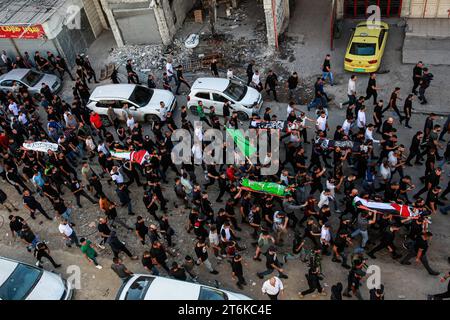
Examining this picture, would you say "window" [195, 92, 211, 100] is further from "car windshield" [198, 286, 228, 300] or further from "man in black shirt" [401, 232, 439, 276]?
"man in black shirt" [401, 232, 439, 276]

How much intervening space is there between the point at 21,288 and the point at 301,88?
12.1 metres

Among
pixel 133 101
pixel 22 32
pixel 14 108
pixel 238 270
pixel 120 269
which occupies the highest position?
pixel 22 32

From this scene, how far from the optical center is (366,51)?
16875mm

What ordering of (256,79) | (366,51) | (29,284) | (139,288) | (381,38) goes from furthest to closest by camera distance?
(381,38) < (366,51) < (256,79) < (29,284) < (139,288)

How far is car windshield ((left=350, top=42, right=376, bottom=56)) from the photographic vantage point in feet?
55.2

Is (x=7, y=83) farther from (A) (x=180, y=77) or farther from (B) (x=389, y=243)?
(B) (x=389, y=243)

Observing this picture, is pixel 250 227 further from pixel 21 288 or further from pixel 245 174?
pixel 21 288

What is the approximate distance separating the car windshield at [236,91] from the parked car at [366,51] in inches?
172

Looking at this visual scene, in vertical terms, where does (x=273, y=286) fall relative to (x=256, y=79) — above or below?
above

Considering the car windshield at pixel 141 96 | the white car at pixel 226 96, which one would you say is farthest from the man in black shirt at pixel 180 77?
the car windshield at pixel 141 96

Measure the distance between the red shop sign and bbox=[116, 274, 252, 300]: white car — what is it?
14062 millimetres

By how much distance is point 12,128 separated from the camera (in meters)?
15.6

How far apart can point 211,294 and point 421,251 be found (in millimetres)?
5047

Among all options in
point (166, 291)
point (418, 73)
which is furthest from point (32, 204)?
point (418, 73)
